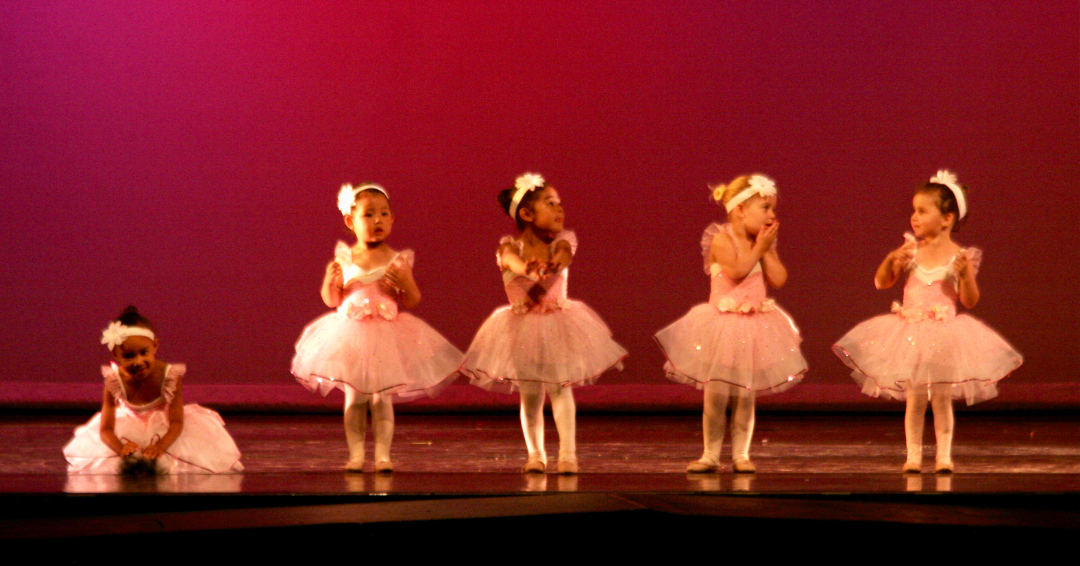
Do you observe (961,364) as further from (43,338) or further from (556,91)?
(43,338)

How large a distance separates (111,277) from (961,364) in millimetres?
3934

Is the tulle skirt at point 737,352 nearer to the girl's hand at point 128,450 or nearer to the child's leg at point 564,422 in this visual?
the child's leg at point 564,422

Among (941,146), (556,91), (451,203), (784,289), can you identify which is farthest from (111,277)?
(941,146)

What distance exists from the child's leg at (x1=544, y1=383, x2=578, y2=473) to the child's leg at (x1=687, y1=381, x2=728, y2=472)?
0.34m

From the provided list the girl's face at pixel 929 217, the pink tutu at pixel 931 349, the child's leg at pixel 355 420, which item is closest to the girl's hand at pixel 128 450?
the child's leg at pixel 355 420

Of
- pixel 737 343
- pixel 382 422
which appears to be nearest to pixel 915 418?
pixel 737 343

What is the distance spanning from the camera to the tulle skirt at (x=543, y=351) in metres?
3.50

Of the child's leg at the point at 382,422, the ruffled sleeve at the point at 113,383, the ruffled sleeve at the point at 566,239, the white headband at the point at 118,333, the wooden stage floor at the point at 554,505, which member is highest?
the ruffled sleeve at the point at 566,239

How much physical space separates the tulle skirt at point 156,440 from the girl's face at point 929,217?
2078 mm

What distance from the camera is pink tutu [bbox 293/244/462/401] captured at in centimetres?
350

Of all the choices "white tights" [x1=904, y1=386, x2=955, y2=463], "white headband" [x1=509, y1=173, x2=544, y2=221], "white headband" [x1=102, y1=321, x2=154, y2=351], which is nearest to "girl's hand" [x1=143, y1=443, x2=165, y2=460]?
"white headband" [x1=102, y1=321, x2=154, y2=351]

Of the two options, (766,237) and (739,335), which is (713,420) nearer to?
(739,335)


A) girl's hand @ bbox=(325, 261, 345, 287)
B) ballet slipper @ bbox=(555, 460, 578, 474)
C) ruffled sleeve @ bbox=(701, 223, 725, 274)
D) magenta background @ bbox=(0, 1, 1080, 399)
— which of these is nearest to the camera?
ballet slipper @ bbox=(555, 460, 578, 474)

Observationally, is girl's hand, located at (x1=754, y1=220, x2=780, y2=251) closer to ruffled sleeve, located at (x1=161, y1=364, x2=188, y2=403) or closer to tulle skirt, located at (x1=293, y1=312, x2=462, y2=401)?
tulle skirt, located at (x1=293, y1=312, x2=462, y2=401)
